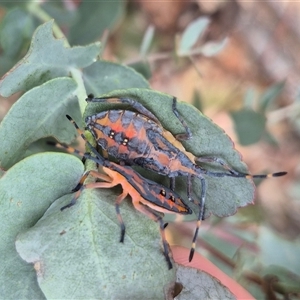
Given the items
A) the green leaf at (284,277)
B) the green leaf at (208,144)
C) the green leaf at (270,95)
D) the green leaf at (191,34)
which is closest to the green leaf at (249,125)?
the green leaf at (270,95)


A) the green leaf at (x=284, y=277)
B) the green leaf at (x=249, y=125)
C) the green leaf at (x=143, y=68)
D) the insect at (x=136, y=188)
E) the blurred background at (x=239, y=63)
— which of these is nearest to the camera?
the insect at (x=136, y=188)

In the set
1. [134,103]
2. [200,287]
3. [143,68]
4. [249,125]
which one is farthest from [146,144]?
Answer: [249,125]

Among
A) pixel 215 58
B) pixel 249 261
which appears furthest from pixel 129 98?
pixel 215 58

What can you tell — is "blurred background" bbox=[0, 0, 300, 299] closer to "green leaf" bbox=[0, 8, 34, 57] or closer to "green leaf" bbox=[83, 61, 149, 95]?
"green leaf" bbox=[0, 8, 34, 57]

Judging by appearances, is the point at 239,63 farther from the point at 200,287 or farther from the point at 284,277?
the point at 200,287

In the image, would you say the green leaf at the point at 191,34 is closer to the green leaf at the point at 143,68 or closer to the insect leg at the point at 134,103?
the green leaf at the point at 143,68
